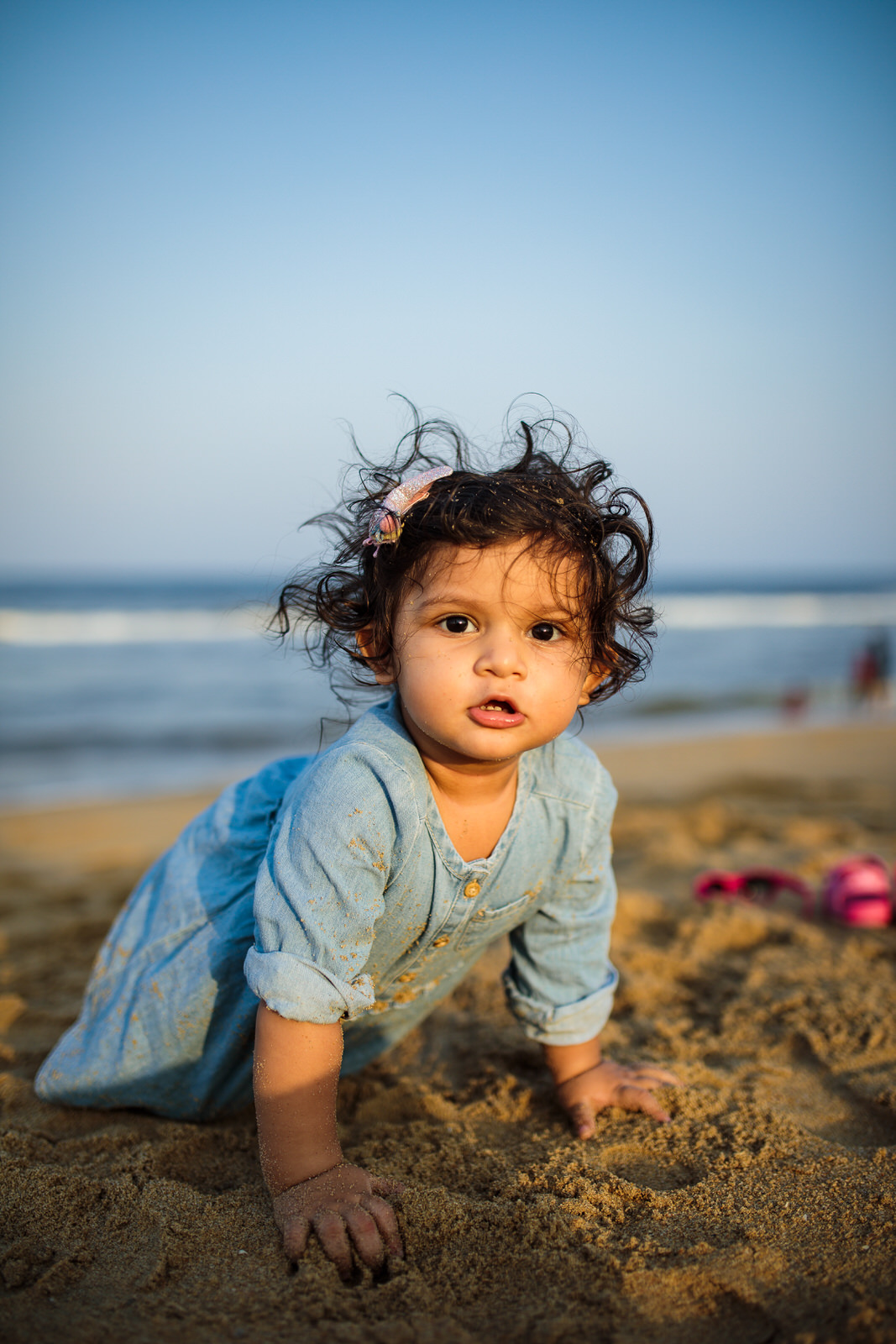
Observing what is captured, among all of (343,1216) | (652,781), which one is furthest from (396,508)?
(652,781)

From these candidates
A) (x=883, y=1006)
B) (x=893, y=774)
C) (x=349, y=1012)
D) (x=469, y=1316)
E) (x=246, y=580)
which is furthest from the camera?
(x=246, y=580)

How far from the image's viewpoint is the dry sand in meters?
1.26

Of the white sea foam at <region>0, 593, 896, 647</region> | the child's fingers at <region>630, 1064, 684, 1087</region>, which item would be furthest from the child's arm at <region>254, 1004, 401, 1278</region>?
the white sea foam at <region>0, 593, 896, 647</region>

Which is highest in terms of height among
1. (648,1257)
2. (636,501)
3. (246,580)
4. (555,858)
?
(636,501)

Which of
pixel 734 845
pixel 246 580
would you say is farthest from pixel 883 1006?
pixel 246 580

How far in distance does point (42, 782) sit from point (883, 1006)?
20.0 feet

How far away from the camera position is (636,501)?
194 cm

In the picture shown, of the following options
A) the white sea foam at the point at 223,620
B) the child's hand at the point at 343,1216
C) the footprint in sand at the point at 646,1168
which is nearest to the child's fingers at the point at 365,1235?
the child's hand at the point at 343,1216

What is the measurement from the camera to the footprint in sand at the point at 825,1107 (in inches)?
71.8

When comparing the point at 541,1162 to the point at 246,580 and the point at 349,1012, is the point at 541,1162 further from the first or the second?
the point at 246,580

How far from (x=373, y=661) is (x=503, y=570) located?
1.28 feet

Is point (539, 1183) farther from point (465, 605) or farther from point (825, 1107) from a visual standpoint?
point (465, 605)

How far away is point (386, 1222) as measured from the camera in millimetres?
1454

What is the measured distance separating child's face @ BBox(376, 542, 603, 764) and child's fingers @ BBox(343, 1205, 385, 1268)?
30.7 inches
